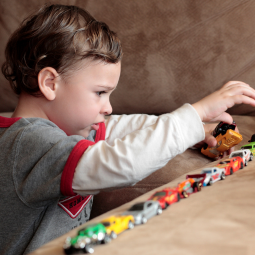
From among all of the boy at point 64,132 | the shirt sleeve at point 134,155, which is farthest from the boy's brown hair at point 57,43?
the shirt sleeve at point 134,155

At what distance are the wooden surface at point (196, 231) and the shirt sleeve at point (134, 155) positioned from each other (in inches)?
6.2

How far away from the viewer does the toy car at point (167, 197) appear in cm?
36

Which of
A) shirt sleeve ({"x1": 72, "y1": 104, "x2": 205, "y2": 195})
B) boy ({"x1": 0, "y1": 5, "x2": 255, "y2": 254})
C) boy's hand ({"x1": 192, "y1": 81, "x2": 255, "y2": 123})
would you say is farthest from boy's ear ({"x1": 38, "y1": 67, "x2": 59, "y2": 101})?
boy's hand ({"x1": 192, "y1": 81, "x2": 255, "y2": 123})

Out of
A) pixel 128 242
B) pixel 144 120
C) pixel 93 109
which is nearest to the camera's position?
pixel 128 242

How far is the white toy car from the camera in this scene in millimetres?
433

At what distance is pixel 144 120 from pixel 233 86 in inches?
12.5

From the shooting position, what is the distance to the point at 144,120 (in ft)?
3.00

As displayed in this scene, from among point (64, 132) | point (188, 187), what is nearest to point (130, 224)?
point (188, 187)

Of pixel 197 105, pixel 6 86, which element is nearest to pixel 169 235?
pixel 197 105

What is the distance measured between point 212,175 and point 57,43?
430 millimetres

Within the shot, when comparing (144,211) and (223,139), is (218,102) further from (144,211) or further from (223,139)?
(144,211)

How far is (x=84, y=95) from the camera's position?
0.65m

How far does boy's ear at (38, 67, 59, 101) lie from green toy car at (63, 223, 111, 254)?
419 millimetres

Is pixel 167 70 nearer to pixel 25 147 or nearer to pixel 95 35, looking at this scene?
pixel 95 35
